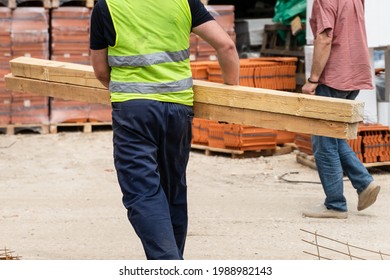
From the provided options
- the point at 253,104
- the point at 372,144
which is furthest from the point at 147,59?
the point at 372,144

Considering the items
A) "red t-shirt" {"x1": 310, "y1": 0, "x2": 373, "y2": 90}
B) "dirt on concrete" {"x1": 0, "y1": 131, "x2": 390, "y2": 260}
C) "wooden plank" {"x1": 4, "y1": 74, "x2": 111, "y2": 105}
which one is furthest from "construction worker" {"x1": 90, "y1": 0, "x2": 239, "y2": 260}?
"red t-shirt" {"x1": 310, "y1": 0, "x2": 373, "y2": 90}

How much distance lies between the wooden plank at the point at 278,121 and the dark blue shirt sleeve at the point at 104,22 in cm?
60

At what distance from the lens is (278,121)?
556cm

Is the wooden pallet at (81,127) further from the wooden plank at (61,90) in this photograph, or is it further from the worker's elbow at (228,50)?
the worker's elbow at (228,50)

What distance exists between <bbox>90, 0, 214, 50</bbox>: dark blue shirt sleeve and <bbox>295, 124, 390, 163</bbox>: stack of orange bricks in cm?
497

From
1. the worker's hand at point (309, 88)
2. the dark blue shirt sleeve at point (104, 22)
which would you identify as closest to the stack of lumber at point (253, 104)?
the dark blue shirt sleeve at point (104, 22)

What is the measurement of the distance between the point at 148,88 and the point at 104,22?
0.46 meters

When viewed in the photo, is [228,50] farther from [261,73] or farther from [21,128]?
[21,128]

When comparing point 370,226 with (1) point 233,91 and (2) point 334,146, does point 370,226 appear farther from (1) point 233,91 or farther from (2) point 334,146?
(1) point 233,91

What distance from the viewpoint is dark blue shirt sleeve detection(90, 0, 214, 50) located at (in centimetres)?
533

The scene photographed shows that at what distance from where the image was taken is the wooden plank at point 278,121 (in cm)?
533

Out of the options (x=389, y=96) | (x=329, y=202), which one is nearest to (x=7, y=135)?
(x=389, y=96)

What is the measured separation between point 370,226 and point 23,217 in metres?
3.10

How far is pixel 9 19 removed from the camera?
507 inches
